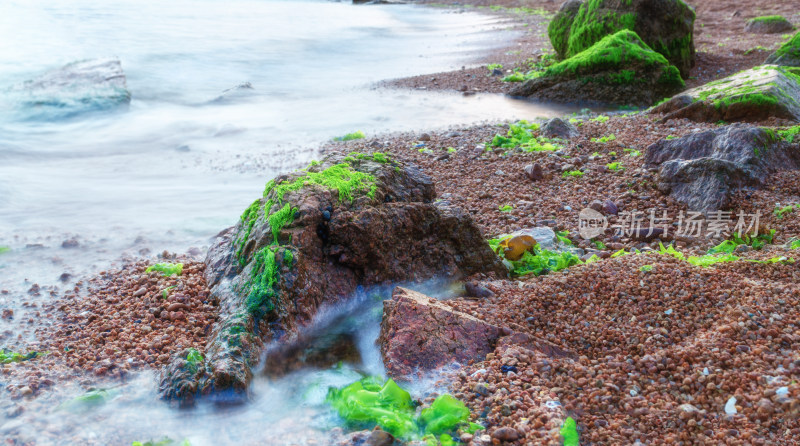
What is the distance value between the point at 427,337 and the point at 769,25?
15112mm

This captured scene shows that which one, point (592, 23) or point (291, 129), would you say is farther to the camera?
point (592, 23)

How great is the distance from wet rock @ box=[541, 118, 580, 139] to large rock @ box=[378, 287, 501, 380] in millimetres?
4126

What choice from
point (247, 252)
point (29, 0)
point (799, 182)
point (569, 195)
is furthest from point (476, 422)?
point (29, 0)

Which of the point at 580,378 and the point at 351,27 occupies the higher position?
the point at 351,27

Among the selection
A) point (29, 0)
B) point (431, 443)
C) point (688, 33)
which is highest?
point (29, 0)

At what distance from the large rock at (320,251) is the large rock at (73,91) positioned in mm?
8279

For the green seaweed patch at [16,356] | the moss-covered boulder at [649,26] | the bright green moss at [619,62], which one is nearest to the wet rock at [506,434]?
the green seaweed patch at [16,356]

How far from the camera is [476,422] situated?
2.70 m

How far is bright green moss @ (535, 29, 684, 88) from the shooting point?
386 inches

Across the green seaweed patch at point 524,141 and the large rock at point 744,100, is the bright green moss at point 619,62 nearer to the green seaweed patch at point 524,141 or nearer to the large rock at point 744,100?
the large rock at point 744,100

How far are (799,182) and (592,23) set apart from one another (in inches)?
300

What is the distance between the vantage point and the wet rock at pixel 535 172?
5.78m

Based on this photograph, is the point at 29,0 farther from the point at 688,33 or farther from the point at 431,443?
the point at 431,443

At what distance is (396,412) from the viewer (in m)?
2.84
